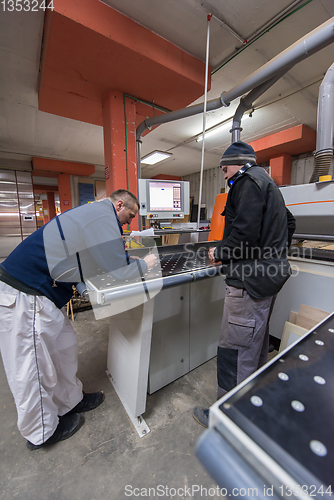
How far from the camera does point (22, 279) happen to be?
1082 millimetres

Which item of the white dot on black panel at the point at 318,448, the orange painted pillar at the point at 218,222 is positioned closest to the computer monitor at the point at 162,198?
the orange painted pillar at the point at 218,222

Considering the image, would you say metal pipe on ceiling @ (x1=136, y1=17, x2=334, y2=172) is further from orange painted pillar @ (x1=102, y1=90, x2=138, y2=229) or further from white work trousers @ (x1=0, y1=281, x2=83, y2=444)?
white work trousers @ (x1=0, y1=281, x2=83, y2=444)

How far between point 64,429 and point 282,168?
6.42 meters

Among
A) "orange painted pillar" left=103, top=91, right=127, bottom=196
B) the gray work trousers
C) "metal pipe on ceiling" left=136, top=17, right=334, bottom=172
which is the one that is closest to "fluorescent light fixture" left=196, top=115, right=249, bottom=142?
"metal pipe on ceiling" left=136, top=17, right=334, bottom=172

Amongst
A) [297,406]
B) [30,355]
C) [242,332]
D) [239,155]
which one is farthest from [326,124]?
[30,355]

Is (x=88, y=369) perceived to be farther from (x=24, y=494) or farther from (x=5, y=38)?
(x=5, y=38)

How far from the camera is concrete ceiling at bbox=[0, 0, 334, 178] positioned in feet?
6.27

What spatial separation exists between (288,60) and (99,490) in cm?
303

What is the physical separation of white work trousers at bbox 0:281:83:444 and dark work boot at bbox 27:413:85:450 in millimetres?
80

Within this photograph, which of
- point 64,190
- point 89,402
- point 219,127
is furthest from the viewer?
point 64,190

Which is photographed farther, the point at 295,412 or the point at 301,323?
the point at 301,323

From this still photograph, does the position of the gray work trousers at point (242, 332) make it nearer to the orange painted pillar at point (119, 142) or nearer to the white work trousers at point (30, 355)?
the white work trousers at point (30, 355)

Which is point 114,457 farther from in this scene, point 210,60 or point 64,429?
point 210,60

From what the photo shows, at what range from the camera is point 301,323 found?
1682 millimetres
